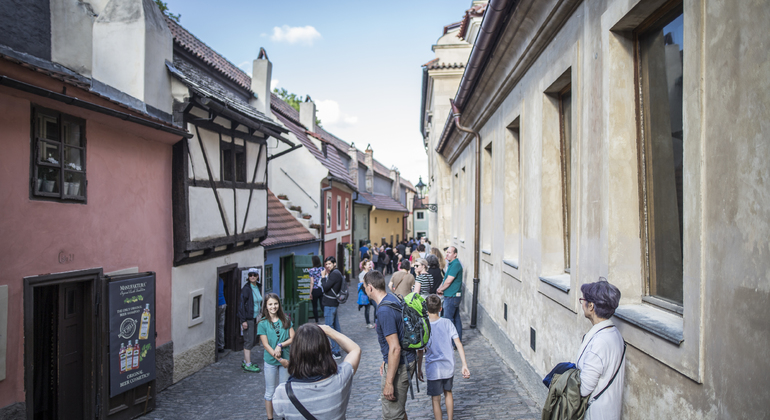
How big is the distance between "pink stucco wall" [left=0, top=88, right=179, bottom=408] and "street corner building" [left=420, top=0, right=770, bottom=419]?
5.15 meters

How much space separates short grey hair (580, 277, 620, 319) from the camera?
3.23 meters

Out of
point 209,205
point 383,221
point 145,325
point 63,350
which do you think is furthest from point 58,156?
point 383,221

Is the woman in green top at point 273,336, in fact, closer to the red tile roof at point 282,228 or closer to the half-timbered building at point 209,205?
the half-timbered building at point 209,205

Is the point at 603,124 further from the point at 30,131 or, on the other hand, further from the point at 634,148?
the point at 30,131

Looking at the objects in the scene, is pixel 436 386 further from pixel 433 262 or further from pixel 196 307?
pixel 196 307

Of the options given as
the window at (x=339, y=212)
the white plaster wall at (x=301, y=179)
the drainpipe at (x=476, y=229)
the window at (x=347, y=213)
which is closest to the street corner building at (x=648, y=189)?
the drainpipe at (x=476, y=229)

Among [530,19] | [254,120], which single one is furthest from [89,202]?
[530,19]

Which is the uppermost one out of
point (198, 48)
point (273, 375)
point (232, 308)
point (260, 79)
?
point (198, 48)

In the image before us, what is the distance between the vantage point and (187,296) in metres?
8.98

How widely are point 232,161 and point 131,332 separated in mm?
4631

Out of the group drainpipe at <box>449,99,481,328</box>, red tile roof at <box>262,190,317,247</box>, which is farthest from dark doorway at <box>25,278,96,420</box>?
drainpipe at <box>449,99,481,328</box>

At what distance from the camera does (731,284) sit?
2.49m

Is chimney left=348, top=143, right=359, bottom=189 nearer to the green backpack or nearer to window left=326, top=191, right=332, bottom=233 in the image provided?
window left=326, top=191, right=332, bottom=233

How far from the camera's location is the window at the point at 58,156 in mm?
5508
